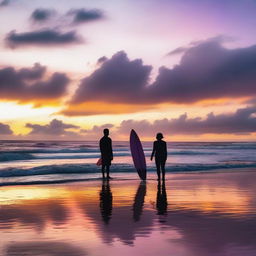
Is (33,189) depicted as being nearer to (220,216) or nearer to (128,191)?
(128,191)

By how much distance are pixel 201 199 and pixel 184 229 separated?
13.1 ft

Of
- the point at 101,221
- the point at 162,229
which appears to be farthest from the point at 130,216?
the point at 162,229

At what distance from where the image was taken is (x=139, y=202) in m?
11.0

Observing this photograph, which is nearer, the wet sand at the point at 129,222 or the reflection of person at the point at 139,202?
the wet sand at the point at 129,222

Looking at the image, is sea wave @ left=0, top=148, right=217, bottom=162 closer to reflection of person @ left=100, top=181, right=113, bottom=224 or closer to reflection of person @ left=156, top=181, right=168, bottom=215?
reflection of person @ left=100, top=181, right=113, bottom=224

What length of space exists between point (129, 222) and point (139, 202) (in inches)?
111

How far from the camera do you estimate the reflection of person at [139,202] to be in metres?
8.98

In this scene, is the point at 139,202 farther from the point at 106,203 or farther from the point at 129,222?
the point at 129,222

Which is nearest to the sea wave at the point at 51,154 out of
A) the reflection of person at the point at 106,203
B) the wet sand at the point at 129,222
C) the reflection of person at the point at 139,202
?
the reflection of person at the point at 106,203

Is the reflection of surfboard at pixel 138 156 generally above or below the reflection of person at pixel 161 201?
above

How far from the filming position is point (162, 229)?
7.49 metres

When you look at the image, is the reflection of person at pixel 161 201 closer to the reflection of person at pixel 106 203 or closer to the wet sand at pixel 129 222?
the wet sand at pixel 129 222

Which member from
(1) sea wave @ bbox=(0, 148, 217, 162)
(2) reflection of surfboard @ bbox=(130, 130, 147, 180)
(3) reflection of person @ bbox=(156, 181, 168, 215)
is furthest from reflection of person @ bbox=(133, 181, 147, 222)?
(1) sea wave @ bbox=(0, 148, 217, 162)

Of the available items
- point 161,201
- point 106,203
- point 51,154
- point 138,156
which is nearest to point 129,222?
point 106,203
